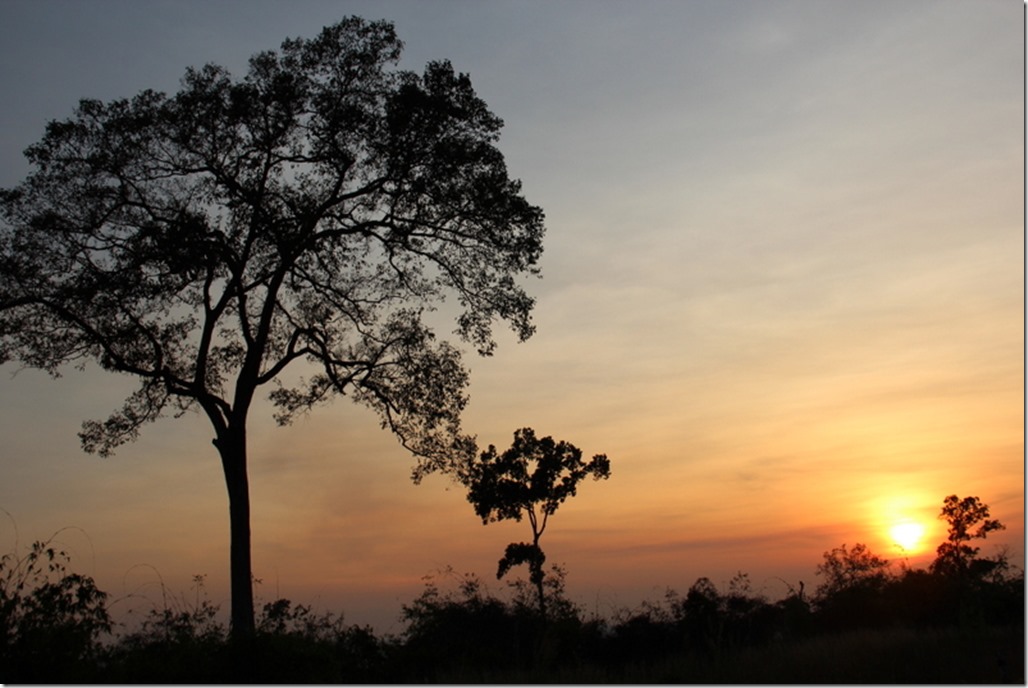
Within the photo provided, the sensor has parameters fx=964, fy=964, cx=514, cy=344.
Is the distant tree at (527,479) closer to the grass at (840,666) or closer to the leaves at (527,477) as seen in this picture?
the leaves at (527,477)

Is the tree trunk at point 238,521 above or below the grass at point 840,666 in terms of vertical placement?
above

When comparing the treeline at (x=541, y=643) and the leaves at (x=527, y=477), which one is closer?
the treeline at (x=541, y=643)

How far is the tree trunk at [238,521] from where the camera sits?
59.3ft

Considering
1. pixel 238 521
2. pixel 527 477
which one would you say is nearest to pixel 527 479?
pixel 527 477

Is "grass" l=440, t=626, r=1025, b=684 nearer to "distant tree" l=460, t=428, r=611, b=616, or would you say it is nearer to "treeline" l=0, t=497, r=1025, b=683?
"treeline" l=0, t=497, r=1025, b=683

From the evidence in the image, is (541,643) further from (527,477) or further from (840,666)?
(527,477)

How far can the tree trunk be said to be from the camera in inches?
712

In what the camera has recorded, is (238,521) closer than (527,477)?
Yes

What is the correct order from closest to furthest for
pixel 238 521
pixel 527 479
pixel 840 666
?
pixel 840 666 < pixel 238 521 < pixel 527 479

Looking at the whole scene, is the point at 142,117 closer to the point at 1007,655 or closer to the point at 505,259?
the point at 505,259

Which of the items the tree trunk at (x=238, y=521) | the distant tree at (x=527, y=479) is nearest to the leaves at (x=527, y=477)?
the distant tree at (x=527, y=479)

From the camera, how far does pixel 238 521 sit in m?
18.8

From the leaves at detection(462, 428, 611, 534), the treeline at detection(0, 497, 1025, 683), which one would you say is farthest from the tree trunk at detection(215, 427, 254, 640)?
the leaves at detection(462, 428, 611, 534)

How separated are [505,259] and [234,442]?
22.4ft
